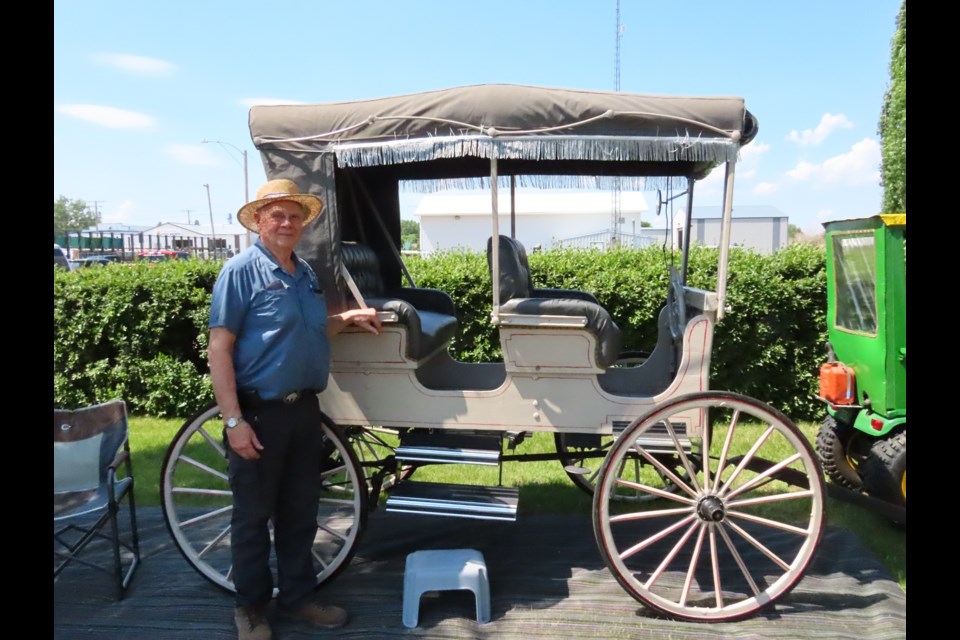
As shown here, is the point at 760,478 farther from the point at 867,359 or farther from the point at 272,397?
the point at 272,397

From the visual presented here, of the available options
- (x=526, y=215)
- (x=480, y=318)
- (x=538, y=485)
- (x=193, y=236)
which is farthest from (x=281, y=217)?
(x=193, y=236)

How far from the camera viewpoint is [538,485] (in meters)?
4.89

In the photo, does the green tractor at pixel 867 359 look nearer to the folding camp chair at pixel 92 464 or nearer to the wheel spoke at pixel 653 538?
the wheel spoke at pixel 653 538

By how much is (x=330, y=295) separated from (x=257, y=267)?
1.68 ft

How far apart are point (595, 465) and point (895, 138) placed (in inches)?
277

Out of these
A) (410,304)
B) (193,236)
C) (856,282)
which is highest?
(193,236)

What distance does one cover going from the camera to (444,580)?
10.3 feet

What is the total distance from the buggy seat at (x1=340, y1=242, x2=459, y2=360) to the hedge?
1470mm

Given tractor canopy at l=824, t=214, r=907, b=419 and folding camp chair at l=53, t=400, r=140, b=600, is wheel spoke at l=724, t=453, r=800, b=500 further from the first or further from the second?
folding camp chair at l=53, t=400, r=140, b=600

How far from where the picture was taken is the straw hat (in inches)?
116

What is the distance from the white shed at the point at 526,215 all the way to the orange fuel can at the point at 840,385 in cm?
727

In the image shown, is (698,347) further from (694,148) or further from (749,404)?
(694,148)

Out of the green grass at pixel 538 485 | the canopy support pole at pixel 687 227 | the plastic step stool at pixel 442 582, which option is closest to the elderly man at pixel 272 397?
the plastic step stool at pixel 442 582
